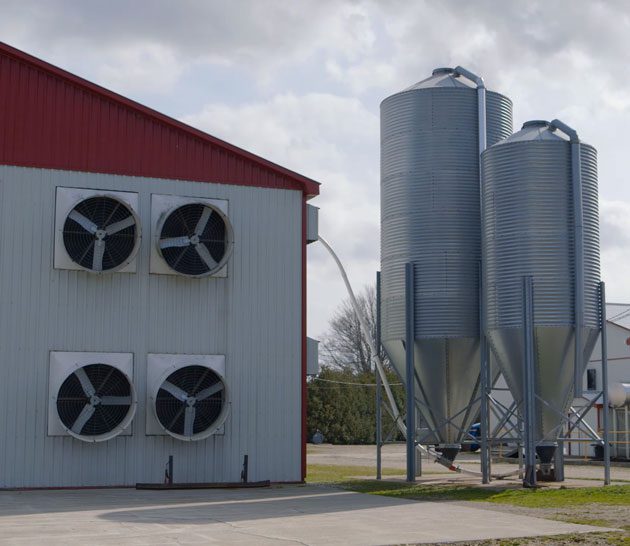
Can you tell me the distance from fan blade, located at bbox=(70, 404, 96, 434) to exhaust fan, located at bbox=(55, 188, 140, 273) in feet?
9.34

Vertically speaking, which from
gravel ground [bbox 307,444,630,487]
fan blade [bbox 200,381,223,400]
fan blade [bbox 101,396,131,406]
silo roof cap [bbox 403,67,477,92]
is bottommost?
gravel ground [bbox 307,444,630,487]

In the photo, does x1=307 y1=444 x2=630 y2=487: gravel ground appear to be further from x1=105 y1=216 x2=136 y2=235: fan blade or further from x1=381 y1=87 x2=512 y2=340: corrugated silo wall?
x1=105 y1=216 x2=136 y2=235: fan blade

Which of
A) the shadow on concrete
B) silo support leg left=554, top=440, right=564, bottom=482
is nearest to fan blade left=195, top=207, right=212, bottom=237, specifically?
the shadow on concrete

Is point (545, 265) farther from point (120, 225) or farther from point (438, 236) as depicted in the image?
point (120, 225)

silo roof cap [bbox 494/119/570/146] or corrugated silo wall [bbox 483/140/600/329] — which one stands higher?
silo roof cap [bbox 494/119/570/146]

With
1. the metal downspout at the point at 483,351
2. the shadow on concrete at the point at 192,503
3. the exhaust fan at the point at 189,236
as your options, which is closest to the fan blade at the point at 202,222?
the exhaust fan at the point at 189,236

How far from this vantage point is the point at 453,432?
22906mm

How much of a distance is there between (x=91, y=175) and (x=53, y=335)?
139 inches

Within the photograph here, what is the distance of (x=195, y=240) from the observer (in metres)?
22.2

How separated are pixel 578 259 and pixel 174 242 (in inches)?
338

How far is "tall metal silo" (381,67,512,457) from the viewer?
2269 cm

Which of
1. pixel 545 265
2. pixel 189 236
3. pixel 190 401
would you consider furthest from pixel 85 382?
pixel 545 265

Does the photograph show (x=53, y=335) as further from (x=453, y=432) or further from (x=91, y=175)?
(x=453, y=432)

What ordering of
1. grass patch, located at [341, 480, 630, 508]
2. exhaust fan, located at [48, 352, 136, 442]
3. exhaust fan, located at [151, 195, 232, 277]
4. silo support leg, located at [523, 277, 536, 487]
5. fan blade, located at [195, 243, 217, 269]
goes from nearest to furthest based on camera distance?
grass patch, located at [341, 480, 630, 508], silo support leg, located at [523, 277, 536, 487], exhaust fan, located at [48, 352, 136, 442], exhaust fan, located at [151, 195, 232, 277], fan blade, located at [195, 243, 217, 269]
